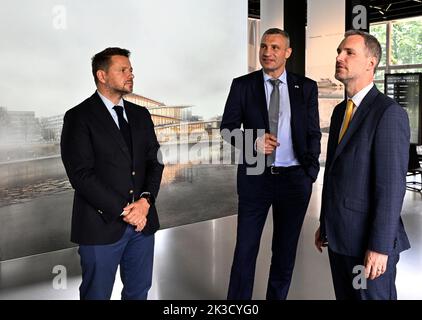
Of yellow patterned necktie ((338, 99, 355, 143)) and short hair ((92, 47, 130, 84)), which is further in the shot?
short hair ((92, 47, 130, 84))

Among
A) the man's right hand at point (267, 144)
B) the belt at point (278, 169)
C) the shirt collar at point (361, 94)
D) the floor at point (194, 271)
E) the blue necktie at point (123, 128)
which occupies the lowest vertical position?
the floor at point (194, 271)

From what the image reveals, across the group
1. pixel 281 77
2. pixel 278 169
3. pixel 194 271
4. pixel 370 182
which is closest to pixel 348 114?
pixel 370 182

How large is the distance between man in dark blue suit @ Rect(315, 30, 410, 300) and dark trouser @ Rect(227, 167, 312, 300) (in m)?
0.65

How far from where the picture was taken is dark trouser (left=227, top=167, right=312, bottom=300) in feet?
8.82

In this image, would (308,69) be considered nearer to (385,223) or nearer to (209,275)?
(209,275)

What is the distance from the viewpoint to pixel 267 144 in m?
2.57

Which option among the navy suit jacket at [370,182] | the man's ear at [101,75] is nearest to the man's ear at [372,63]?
the navy suit jacket at [370,182]

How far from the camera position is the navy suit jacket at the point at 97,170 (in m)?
2.14

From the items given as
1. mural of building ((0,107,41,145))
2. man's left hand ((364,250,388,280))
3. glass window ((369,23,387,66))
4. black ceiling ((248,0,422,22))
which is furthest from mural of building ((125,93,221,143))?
glass window ((369,23,387,66))

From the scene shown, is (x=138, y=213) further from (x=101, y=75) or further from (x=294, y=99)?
(x=294, y=99)

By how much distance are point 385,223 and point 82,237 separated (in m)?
1.47

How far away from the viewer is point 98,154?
7.22ft

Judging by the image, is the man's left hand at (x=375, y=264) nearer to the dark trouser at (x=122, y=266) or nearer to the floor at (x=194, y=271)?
the dark trouser at (x=122, y=266)

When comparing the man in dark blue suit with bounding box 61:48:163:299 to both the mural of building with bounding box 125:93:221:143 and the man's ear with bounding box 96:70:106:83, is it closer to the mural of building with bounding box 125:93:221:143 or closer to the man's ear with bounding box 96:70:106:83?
the man's ear with bounding box 96:70:106:83
